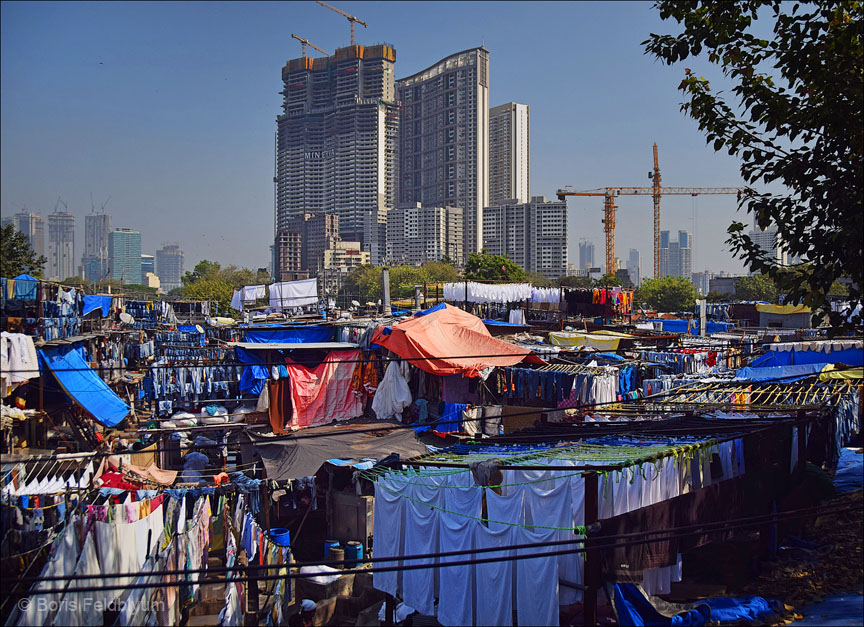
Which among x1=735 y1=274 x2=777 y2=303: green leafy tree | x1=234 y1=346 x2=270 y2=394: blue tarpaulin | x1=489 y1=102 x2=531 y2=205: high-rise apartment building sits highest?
x1=489 y1=102 x2=531 y2=205: high-rise apartment building

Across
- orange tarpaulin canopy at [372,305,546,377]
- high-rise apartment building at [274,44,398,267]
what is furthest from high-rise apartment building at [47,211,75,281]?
orange tarpaulin canopy at [372,305,546,377]

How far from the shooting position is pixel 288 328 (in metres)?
18.6

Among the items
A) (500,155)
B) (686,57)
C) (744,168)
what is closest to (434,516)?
(744,168)

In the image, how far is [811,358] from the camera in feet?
43.9

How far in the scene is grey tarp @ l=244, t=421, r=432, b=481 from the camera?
12.0 metres

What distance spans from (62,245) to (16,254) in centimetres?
17215

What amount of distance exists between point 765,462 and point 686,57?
5876 millimetres

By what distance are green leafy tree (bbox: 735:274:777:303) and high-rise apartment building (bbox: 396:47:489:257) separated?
204 ft

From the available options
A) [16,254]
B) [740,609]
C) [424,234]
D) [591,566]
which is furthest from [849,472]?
[424,234]

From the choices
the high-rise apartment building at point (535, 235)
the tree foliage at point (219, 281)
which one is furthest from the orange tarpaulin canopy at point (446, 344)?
the high-rise apartment building at point (535, 235)

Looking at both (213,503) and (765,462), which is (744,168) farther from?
(213,503)

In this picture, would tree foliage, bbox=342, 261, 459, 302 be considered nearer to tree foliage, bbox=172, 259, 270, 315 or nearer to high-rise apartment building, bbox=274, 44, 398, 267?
tree foliage, bbox=172, 259, 270, 315

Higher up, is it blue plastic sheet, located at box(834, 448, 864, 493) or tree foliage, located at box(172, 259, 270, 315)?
tree foliage, located at box(172, 259, 270, 315)

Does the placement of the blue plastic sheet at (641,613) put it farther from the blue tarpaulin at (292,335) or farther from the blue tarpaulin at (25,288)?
the blue tarpaulin at (25,288)
